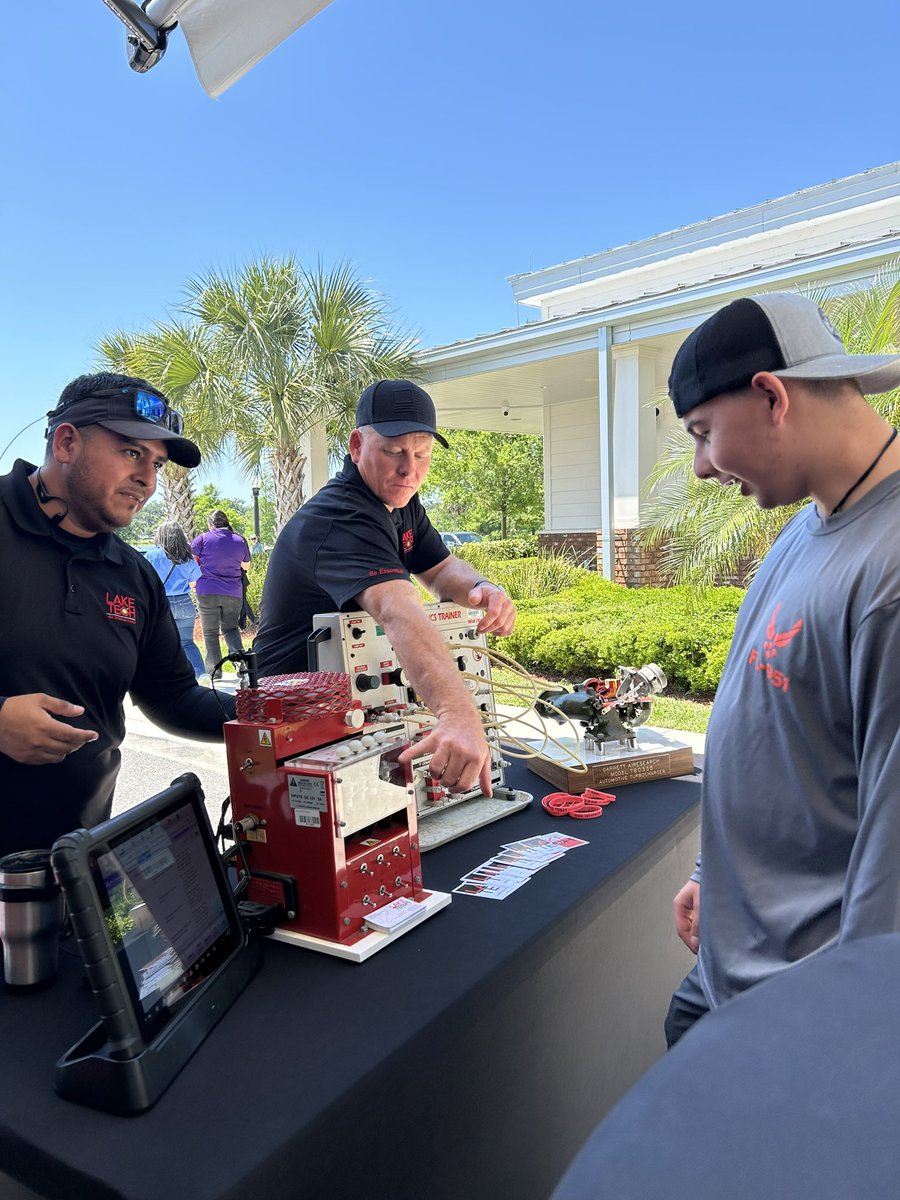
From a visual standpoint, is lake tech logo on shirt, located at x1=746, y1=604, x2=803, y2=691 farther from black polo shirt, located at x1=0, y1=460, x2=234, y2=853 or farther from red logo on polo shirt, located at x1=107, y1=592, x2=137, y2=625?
red logo on polo shirt, located at x1=107, y1=592, x2=137, y2=625

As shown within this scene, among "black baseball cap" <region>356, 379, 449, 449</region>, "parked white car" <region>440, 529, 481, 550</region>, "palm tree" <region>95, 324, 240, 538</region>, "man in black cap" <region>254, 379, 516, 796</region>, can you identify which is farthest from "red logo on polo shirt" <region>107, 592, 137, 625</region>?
"parked white car" <region>440, 529, 481, 550</region>

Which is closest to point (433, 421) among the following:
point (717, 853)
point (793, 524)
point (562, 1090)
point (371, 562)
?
point (371, 562)

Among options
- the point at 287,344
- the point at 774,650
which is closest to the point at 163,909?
the point at 774,650

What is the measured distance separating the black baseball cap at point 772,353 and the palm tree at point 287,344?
9.17m

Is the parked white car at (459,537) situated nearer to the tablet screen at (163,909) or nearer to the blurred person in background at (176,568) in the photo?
the blurred person in background at (176,568)

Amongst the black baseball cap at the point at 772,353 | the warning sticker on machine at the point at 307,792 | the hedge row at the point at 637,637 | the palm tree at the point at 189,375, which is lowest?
the hedge row at the point at 637,637

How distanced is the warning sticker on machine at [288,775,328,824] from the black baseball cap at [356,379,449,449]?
1.05 meters

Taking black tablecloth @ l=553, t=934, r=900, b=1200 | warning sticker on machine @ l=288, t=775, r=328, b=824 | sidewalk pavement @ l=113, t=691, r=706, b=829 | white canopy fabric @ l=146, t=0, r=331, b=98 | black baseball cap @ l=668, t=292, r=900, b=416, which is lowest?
sidewalk pavement @ l=113, t=691, r=706, b=829

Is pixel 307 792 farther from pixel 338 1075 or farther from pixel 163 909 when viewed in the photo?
pixel 338 1075

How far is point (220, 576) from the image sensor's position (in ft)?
25.7

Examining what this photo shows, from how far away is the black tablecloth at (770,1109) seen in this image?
352 millimetres

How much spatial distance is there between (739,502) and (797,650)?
5903 mm

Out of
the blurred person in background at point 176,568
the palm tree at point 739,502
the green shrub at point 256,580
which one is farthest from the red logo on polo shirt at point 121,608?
the green shrub at point 256,580

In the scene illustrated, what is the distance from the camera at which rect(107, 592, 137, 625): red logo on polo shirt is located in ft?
6.49
